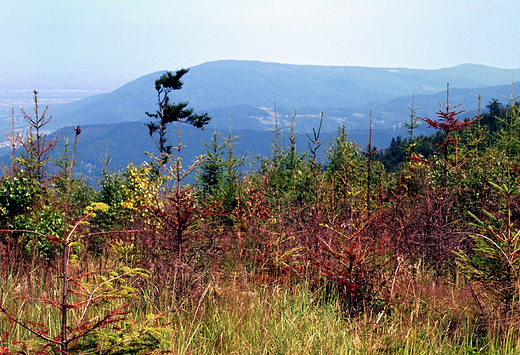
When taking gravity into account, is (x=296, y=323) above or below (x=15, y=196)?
below

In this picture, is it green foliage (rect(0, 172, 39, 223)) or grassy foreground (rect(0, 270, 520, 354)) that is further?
green foliage (rect(0, 172, 39, 223))

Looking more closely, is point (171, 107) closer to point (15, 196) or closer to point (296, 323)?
point (15, 196)

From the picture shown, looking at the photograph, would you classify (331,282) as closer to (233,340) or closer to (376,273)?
(376,273)

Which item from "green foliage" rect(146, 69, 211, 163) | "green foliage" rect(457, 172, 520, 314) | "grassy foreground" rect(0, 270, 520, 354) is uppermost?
"green foliage" rect(146, 69, 211, 163)

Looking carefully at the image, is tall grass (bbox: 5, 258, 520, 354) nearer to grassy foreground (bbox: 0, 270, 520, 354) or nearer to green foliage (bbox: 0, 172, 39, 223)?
grassy foreground (bbox: 0, 270, 520, 354)

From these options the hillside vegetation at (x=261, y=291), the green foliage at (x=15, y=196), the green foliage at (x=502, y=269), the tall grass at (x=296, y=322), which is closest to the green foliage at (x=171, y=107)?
the green foliage at (x=15, y=196)

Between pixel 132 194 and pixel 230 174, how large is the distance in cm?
211

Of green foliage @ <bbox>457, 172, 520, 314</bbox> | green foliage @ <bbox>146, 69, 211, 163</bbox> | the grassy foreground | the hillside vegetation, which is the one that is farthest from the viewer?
green foliage @ <bbox>146, 69, 211, 163</bbox>

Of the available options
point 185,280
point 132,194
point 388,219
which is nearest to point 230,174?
point 132,194

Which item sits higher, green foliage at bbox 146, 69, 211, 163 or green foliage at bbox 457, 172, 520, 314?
green foliage at bbox 146, 69, 211, 163

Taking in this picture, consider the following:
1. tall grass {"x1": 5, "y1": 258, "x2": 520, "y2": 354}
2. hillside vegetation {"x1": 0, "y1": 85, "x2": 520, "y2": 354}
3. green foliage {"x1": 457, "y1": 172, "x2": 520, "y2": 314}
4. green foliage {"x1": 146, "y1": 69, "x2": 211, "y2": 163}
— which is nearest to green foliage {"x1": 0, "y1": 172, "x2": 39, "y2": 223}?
hillside vegetation {"x1": 0, "y1": 85, "x2": 520, "y2": 354}

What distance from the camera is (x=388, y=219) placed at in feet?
19.4

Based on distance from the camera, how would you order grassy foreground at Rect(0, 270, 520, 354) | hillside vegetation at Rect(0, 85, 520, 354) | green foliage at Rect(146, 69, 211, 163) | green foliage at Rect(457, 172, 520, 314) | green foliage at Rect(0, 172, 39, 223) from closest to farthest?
1. hillside vegetation at Rect(0, 85, 520, 354)
2. grassy foreground at Rect(0, 270, 520, 354)
3. green foliage at Rect(457, 172, 520, 314)
4. green foliage at Rect(0, 172, 39, 223)
5. green foliage at Rect(146, 69, 211, 163)

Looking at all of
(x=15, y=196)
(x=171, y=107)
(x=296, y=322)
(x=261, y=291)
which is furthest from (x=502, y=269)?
(x=171, y=107)
